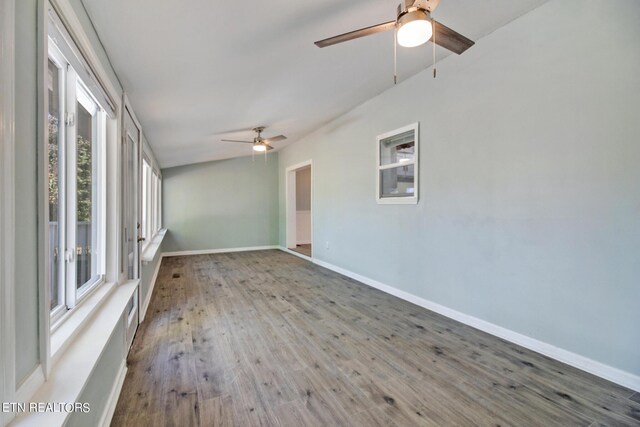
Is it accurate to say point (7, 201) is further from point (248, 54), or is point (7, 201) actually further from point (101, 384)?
point (248, 54)

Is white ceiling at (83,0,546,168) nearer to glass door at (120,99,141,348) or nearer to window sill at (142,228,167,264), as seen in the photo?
glass door at (120,99,141,348)

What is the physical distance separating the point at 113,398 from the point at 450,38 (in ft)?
10.2

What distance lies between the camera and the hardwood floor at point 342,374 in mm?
1742

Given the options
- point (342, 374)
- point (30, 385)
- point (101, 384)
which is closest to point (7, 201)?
point (30, 385)

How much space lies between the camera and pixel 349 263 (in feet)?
16.4

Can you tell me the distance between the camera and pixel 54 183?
1.44m

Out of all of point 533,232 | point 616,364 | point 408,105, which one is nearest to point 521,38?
point 408,105

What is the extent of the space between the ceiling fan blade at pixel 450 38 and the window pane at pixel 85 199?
7.44ft

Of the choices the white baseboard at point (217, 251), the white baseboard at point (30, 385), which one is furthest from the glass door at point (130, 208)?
the white baseboard at point (217, 251)

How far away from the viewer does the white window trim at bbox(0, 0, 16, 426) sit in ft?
2.64

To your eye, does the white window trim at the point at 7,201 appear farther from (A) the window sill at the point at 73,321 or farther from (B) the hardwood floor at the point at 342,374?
(B) the hardwood floor at the point at 342,374

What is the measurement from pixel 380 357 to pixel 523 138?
7.09 feet

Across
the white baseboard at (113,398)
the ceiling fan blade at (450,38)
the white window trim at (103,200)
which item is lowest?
the white baseboard at (113,398)

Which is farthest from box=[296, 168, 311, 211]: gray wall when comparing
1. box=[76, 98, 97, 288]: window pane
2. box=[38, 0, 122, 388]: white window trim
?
box=[76, 98, 97, 288]: window pane
